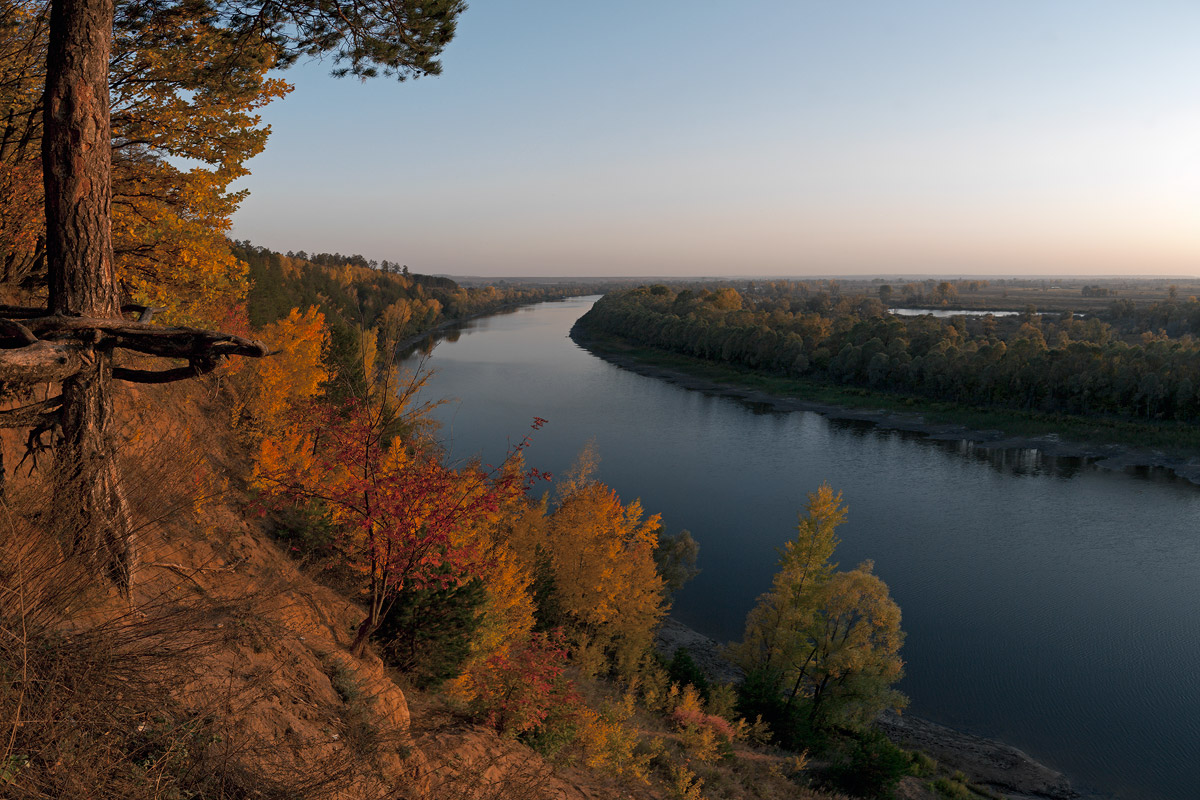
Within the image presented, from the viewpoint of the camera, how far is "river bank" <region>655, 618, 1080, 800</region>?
1669 centimetres

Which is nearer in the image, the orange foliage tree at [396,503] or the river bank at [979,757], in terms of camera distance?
the orange foliage tree at [396,503]

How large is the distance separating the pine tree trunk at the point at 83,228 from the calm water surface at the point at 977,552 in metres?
21.9

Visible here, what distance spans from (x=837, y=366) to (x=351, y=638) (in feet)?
218

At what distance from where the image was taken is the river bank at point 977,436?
44.2 m

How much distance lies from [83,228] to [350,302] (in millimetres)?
69536

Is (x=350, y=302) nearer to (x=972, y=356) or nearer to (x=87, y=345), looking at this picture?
(x=972, y=356)

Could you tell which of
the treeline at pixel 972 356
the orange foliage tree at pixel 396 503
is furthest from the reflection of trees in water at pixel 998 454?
the orange foliage tree at pixel 396 503

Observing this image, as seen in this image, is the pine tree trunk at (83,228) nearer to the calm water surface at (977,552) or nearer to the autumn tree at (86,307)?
the autumn tree at (86,307)

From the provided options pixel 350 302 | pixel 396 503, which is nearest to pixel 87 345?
pixel 396 503

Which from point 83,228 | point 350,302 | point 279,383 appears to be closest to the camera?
point 83,228

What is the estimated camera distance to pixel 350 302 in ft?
229

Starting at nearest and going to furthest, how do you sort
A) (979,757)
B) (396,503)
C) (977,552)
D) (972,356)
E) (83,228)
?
1. (83,228)
2. (396,503)
3. (979,757)
4. (977,552)
5. (972,356)

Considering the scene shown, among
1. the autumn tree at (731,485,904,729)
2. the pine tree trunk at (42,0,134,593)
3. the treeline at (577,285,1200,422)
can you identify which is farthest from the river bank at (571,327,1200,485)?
the pine tree trunk at (42,0,134,593)

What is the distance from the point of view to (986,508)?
34969 millimetres
